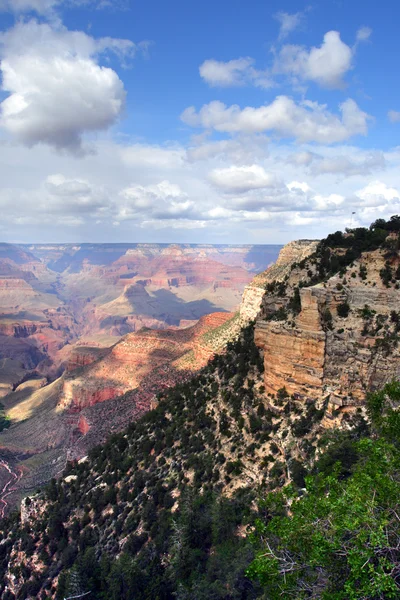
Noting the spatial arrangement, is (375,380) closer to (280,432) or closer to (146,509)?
(280,432)

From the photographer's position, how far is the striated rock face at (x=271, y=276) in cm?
6212

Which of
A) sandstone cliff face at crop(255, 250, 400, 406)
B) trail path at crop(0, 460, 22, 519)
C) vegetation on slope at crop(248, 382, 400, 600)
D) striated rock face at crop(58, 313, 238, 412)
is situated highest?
sandstone cliff face at crop(255, 250, 400, 406)

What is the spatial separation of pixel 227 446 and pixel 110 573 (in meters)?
10.5

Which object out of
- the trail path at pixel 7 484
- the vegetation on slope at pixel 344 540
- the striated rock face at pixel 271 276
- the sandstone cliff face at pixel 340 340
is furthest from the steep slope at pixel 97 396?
the vegetation on slope at pixel 344 540

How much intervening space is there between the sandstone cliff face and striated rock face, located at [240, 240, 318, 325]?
35900 millimetres

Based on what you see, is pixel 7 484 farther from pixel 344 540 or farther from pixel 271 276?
pixel 344 540

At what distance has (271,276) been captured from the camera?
2591 inches

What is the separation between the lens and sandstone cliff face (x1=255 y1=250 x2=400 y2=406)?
2102 centimetres

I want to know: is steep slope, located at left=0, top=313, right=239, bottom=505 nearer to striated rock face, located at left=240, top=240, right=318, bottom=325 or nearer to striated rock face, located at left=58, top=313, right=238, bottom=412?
striated rock face, located at left=58, top=313, right=238, bottom=412

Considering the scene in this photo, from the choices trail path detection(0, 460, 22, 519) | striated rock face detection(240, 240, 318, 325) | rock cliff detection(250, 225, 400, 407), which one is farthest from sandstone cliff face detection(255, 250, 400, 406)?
trail path detection(0, 460, 22, 519)

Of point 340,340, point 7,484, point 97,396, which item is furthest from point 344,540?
point 97,396

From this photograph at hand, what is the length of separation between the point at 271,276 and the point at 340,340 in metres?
44.4

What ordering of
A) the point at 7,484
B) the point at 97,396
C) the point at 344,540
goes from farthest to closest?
the point at 97,396 < the point at 7,484 < the point at 344,540

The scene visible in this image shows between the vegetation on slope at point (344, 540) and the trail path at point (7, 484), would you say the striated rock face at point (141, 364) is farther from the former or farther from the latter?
the vegetation on slope at point (344, 540)
